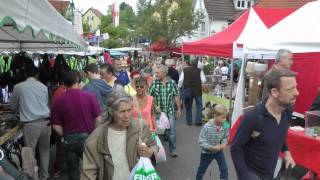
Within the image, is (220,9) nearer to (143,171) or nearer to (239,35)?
(239,35)

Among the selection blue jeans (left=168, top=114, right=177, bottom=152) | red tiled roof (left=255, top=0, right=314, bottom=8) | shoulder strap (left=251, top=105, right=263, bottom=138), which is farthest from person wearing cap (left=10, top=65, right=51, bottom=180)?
red tiled roof (left=255, top=0, right=314, bottom=8)

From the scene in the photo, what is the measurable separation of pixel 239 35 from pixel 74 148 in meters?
5.58

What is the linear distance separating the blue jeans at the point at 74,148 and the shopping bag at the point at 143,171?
2.46 metres

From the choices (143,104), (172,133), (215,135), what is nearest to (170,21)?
(172,133)

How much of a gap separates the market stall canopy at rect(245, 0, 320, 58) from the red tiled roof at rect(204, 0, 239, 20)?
3744 cm

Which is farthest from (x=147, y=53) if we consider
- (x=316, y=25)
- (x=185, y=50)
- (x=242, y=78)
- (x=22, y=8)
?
(x=22, y=8)

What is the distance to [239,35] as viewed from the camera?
10.1 metres

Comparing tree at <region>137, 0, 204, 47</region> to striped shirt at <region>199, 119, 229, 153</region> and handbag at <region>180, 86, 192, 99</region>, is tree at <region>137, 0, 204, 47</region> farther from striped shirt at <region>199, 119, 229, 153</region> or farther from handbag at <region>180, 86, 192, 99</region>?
striped shirt at <region>199, 119, 229, 153</region>

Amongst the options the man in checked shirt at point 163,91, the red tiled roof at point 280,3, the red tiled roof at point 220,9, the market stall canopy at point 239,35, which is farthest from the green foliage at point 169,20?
the man in checked shirt at point 163,91

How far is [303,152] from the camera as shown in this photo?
20.4ft

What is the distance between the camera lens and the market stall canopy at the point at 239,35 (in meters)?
9.70

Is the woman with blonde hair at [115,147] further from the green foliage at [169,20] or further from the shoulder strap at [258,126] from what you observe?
the green foliage at [169,20]

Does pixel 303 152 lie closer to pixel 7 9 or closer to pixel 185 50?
pixel 7 9

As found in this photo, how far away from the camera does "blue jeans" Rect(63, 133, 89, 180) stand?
581 cm
